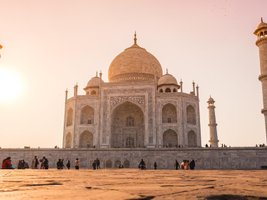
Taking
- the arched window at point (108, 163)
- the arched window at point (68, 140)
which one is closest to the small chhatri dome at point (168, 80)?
the arched window at point (68, 140)

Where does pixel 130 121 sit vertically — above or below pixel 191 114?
below

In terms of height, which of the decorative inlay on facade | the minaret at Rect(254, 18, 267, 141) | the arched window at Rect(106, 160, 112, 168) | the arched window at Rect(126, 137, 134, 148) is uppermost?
the minaret at Rect(254, 18, 267, 141)

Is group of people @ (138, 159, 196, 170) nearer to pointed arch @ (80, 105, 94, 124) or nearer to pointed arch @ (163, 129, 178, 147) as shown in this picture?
pointed arch @ (163, 129, 178, 147)

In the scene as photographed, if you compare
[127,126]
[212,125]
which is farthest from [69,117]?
[212,125]

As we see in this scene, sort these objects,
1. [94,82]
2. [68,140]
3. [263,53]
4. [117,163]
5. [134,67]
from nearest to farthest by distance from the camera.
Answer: [117,163], [263,53], [68,140], [94,82], [134,67]

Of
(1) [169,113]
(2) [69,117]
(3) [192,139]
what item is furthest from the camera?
(2) [69,117]

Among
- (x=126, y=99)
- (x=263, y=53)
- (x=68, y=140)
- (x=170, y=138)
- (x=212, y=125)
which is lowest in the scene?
(x=68, y=140)

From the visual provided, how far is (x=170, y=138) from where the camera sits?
83.7 feet

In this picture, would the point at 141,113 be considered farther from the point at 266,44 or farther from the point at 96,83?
the point at 266,44

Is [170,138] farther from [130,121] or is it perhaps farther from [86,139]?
[86,139]

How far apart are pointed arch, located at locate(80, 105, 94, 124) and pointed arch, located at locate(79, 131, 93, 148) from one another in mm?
1172

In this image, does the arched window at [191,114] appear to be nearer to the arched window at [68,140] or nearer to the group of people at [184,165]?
the group of people at [184,165]

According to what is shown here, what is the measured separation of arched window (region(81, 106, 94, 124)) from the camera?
2747cm

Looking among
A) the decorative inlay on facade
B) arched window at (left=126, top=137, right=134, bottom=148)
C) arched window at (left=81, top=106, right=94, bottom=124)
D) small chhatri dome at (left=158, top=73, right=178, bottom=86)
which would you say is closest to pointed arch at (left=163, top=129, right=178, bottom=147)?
arched window at (left=126, top=137, right=134, bottom=148)
